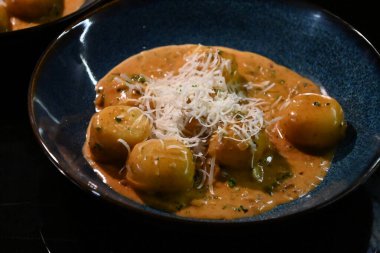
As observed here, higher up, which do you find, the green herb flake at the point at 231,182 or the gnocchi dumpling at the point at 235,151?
the gnocchi dumpling at the point at 235,151

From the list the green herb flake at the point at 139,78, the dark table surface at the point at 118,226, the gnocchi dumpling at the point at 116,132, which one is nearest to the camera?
the dark table surface at the point at 118,226

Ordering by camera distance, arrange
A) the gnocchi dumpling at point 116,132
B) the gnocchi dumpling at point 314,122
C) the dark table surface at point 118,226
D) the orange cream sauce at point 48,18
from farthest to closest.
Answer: the orange cream sauce at point 48,18 < the gnocchi dumpling at point 314,122 < the gnocchi dumpling at point 116,132 < the dark table surface at point 118,226

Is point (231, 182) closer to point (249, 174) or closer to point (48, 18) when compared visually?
point (249, 174)

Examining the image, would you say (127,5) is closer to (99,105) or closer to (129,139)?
(99,105)

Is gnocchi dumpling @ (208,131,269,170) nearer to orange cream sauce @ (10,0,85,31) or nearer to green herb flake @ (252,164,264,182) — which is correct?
green herb flake @ (252,164,264,182)

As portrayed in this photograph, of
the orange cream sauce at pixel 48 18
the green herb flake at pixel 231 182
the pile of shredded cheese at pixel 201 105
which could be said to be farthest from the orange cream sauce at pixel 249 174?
the orange cream sauce at pixel 48 18

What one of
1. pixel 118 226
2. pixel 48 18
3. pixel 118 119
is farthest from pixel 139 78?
pixel 48 18

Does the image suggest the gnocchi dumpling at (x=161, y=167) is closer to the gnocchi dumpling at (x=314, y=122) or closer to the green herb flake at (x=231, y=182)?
the green herb flake at (x=231, y=182)

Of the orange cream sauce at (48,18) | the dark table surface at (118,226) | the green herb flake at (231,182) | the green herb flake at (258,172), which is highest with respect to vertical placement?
the orange cream sauce at (48,18)
